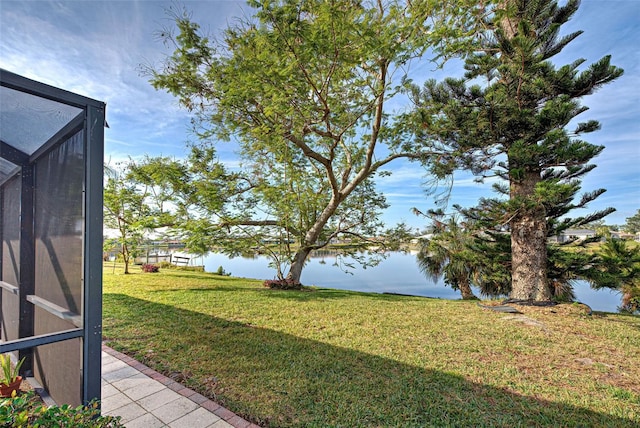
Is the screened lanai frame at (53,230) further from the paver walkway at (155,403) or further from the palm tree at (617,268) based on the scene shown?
the palm tree at (617,268)

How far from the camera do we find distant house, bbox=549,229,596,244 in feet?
20.8

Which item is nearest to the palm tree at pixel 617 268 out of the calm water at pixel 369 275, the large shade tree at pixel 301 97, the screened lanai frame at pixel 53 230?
the calm water at pixel 369 275

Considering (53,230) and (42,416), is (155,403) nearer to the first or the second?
(42,416)

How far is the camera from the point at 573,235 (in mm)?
6539

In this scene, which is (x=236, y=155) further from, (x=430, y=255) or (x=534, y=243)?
(x=534, y=243)

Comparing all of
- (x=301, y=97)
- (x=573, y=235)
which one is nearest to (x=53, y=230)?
(x=301, y=97)

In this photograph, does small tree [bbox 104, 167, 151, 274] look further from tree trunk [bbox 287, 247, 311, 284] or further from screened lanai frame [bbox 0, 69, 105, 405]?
screened lanai frame [bbox 0, 69, 105, 405]

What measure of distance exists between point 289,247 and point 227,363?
5270 mm

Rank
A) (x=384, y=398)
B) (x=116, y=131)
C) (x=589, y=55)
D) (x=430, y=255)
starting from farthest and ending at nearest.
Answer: (x=430, y=255) → (x=116, y=131) → (x=589, y=55) → (x=384, y=398)

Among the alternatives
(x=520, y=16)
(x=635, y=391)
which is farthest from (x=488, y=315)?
(x=520, y=16)

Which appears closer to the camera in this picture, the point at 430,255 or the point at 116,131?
the point at 116,131

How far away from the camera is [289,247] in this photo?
26.6ft

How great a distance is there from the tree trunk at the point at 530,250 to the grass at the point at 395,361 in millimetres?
568

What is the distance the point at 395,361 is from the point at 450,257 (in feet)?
20.6
